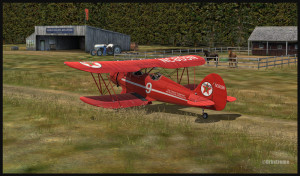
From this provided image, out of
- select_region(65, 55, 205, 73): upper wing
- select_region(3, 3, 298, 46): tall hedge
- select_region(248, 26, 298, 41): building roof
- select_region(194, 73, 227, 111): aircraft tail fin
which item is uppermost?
select_region(3, 3, 298, 46): tall hedge

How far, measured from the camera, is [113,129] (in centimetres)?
1602

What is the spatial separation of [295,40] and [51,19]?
69.3 meters

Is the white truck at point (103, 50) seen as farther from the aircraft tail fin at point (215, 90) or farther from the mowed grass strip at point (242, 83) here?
the aircraft tail fin at point (215, 90)

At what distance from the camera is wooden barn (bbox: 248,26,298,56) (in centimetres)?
5966

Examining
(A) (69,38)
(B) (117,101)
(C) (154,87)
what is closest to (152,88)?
(C) (154,87)

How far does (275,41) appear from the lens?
202 ft

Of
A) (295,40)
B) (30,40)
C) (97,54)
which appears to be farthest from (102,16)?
(295,40)

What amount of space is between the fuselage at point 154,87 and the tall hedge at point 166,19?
217ft

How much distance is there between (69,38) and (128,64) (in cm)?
6267

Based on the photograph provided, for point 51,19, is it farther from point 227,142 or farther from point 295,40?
point 227,142

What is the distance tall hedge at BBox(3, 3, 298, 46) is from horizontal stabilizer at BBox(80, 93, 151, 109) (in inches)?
2639

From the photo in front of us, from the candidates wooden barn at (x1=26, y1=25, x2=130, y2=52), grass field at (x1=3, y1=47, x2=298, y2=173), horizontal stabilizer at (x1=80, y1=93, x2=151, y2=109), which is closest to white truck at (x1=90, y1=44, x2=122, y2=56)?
wooden barn at (x1=26, y1=25, x2=130, y2=52)

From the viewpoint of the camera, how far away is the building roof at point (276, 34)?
59500mm

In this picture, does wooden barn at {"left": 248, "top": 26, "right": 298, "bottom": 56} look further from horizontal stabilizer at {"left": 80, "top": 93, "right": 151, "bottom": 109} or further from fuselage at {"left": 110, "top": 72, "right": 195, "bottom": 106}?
horizontal stabilizer at {"left": 80, "top": 93, "right": 151, "bottom": 109}
